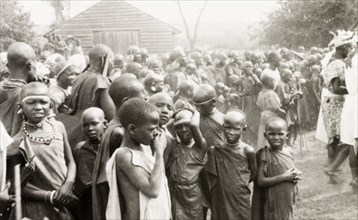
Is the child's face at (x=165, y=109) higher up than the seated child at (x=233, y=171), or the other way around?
the child's face at (x=165, y=109)

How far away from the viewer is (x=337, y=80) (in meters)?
7.58

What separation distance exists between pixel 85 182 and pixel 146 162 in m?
1.26

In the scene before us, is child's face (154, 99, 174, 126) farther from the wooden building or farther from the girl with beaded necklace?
the wooden building

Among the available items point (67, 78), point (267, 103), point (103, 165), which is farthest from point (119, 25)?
point (103, 165)

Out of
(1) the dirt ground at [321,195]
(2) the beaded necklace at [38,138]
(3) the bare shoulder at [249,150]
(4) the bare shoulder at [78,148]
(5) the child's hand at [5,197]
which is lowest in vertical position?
(1) the dirt ground at [321,195]

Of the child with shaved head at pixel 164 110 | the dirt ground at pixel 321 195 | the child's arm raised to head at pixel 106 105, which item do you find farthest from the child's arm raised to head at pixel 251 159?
the dirt ground at pixel 321 195

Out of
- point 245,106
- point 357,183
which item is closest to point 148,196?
point 357,183

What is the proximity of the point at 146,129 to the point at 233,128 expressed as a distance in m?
1.67

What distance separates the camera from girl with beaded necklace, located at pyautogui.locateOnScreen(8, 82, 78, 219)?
3.83 meters

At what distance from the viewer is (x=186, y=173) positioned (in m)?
4.74

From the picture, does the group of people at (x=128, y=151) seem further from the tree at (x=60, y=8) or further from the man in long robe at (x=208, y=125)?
the tree at (x=60, y=8)

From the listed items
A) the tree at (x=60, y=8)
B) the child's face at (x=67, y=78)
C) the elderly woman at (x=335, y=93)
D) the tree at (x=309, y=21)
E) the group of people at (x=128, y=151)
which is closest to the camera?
the group of people at (x=128, y=151)

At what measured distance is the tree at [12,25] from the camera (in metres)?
19.4

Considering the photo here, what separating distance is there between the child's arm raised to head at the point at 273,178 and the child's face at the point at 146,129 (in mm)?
1883
